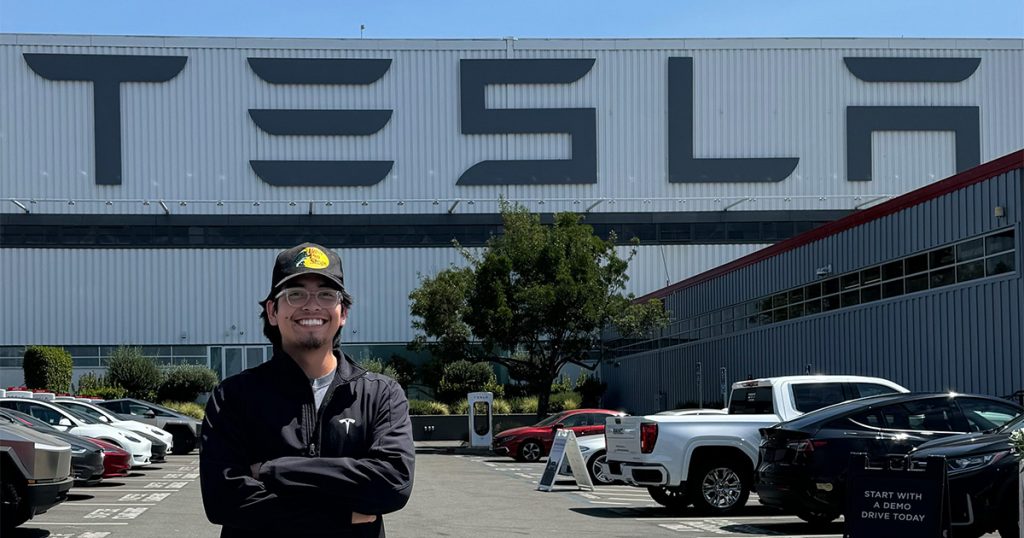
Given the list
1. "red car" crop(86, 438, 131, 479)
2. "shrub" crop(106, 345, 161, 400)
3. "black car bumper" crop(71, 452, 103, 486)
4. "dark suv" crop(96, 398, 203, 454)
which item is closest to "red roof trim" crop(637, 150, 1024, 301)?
"black car bumper" crop(71, 452, 103, 486)

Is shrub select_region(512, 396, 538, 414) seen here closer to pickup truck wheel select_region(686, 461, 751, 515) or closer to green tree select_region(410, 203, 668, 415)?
green tree select_region(410, 203, 668, 415)

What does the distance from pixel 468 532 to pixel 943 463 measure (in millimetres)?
5897

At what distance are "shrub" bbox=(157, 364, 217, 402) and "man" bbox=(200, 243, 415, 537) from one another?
4796cm

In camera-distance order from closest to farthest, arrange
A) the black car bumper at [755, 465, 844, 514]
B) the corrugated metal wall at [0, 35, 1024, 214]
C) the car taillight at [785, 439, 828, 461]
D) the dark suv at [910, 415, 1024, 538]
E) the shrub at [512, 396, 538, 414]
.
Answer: the dark suv at [910, 415, 1024, 538]
the black car bumper at [755, 465, 844, 514]
the car taillight at [785, 439, 828, 461]
the shrub at [512, 396, 538, 414]
the corrugated metal wall at [0, 35, 1024, 214]

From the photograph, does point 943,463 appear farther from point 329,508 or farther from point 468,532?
point 329,508

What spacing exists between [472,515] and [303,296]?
41.5ft

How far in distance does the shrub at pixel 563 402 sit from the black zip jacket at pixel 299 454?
44.6 m

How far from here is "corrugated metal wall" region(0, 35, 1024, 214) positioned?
5631 cm

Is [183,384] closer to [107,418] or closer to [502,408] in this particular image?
[502,408]

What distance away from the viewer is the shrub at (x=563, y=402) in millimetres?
49497

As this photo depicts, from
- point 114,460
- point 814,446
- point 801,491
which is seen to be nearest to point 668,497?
point 801,491

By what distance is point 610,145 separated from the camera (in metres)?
57.7

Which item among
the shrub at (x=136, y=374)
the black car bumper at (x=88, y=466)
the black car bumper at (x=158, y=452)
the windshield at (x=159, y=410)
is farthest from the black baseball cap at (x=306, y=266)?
the shrub at (x=136, y=374)

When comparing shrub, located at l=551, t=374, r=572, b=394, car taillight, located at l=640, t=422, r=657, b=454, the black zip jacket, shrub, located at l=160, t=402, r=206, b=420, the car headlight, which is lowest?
shrub, located at l=160, t=402, r=206, b=420
